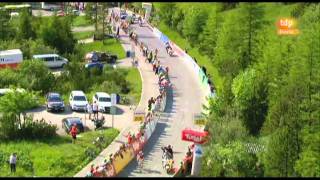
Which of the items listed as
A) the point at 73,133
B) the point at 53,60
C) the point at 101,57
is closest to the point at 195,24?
the point at 101,57

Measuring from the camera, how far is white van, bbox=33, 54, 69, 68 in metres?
58.9

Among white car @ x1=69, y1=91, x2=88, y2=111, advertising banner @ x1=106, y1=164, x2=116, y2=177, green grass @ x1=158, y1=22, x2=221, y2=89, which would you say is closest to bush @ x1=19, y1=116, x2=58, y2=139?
white car @ x1=69, y1=91, x2=88, y2=111

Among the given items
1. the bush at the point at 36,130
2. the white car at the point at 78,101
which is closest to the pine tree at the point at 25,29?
the white car at the point at 78,101

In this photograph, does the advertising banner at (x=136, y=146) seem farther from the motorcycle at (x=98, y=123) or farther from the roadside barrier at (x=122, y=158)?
the motorcycle at (x=98, y=123)

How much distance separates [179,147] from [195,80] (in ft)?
57.9

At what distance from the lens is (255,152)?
35625 millimetres

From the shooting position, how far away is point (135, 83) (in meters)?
54.4

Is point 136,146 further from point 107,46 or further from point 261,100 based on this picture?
point 107,46

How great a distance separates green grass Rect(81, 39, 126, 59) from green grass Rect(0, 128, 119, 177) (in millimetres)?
29810

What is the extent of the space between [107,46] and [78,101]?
86.1ft

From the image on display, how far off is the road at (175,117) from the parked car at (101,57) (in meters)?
4.82

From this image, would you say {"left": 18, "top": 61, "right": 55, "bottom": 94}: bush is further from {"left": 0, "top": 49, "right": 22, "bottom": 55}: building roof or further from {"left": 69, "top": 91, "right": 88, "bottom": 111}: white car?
{"left": 0, "top": 49, "right": 22, "bottom": 55}: building roof

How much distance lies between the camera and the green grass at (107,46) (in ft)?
227

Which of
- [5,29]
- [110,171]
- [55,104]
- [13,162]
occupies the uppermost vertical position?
[5,29]
